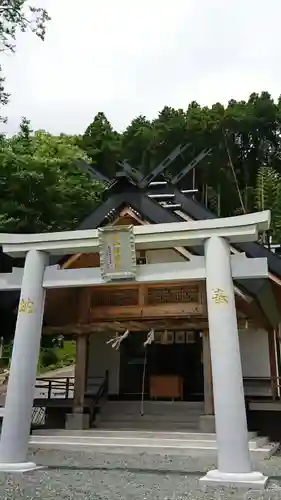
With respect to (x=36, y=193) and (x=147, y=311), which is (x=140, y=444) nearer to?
(x=147, y=311)

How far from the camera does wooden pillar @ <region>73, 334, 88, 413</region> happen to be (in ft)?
33.1

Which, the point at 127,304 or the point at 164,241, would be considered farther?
the point at 127,304

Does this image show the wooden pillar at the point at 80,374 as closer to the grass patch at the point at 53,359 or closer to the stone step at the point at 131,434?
the stone step at the point at 131,434

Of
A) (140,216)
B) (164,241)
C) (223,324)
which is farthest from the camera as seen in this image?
(140,216)

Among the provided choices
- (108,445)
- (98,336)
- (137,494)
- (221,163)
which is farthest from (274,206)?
(137,494)

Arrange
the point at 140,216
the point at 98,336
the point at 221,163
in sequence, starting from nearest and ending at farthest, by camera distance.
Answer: the point at 140,216, the point at 98,336, the point at 221,163

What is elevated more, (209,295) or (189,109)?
(189,109)

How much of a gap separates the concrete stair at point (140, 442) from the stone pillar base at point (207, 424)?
31 cm

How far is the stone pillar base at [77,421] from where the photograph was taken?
981 cm

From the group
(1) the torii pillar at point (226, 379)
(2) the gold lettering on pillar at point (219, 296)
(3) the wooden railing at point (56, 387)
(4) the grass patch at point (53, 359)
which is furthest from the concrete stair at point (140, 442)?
(4) the grass patch at point (53, 359)

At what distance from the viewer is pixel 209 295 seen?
21.5 feet

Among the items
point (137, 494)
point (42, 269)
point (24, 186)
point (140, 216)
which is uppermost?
point (24, 186)

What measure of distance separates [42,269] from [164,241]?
1.98 meters

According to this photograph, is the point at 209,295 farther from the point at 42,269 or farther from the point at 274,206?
the point at 274,206
